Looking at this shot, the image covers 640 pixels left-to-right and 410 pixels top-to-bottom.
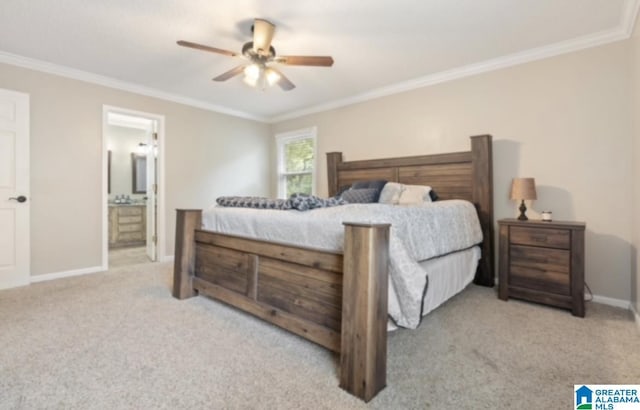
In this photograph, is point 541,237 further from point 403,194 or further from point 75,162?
point 75,162

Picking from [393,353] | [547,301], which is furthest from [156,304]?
[547,301]

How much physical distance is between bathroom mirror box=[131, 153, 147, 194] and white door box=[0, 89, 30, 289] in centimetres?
300

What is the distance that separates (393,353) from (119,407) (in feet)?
4.67

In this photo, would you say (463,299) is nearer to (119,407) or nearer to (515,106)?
(515,106)

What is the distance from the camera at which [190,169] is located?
4652mm

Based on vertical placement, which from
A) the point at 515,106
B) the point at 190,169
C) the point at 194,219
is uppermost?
the point at 515,106

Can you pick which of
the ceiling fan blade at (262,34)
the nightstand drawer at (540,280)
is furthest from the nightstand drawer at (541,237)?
the ceiling fan blade at (262,34)

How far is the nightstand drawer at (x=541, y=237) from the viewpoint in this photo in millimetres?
2465

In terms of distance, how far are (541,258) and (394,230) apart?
171cm

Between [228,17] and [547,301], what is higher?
[228,17]

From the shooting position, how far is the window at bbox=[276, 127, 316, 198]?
17.1ft

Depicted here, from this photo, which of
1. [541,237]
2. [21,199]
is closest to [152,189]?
[21,199]

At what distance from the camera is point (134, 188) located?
20.3 ft
